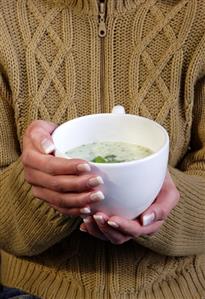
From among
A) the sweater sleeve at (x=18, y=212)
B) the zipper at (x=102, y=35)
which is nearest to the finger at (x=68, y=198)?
the sweater sleeve at (x=18, y=212)

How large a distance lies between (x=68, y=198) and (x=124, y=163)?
9 cm

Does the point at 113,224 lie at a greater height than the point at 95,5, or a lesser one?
lesser

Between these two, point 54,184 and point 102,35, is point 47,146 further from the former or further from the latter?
point 102,35

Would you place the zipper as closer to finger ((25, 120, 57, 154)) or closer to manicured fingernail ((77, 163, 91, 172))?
finger ((25, 120, 57, 154))

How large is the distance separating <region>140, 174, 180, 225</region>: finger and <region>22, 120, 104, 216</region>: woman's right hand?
0.07 m

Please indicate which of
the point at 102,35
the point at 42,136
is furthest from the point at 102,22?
the point at 42,136

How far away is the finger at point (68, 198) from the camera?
1.93 feet

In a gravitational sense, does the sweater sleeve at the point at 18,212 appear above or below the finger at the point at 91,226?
below

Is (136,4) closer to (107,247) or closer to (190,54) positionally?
(190,54)

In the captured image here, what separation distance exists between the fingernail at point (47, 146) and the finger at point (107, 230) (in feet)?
0.28

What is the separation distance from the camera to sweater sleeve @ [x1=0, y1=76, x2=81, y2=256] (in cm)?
79

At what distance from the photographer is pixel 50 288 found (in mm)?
904

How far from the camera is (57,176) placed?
0.61 meters

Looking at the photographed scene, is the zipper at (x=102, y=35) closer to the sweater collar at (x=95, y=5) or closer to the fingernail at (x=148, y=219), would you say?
the sweater collar at (x=95, y=5)
